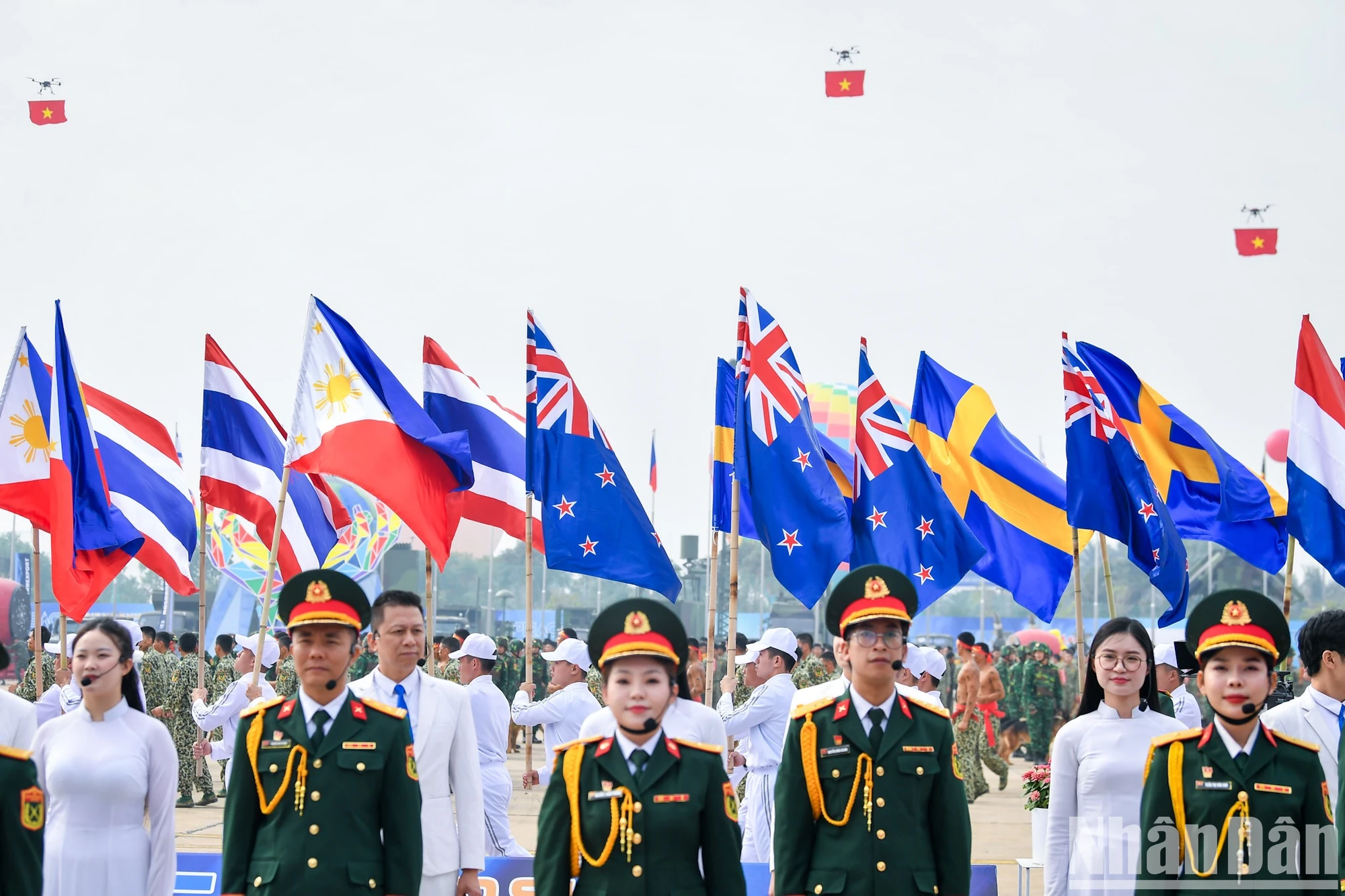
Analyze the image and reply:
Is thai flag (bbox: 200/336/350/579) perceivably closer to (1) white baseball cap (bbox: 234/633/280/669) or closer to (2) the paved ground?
(1) white baseball cap (bbox: 234/633/280/669)

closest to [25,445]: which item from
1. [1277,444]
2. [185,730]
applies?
[185,730]

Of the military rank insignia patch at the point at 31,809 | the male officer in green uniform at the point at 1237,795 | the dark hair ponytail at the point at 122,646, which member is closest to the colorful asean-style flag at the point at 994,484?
the male officer in green uniform at the point at 1237,795

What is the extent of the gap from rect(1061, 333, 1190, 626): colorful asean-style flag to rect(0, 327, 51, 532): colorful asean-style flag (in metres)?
7.62

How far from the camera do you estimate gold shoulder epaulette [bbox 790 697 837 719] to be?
5328 millimetres

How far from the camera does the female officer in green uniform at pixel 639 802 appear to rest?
474 cm

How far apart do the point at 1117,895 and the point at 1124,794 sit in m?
0.48

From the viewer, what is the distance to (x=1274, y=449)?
30.9 metres

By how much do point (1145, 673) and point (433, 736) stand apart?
3.12 meters

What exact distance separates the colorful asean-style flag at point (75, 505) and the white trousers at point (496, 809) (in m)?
3.10

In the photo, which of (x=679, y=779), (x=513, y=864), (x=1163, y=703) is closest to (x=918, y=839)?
(x=679, y=779)

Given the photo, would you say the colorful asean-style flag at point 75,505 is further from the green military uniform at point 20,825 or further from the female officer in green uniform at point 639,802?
the female officer in green uniform at point 639,802

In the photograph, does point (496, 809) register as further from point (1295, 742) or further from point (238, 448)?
point (1295, 742)

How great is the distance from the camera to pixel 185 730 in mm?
17969

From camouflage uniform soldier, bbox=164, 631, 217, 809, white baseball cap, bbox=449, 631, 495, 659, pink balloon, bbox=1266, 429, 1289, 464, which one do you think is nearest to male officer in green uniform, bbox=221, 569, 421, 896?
white baseball cap, bbox=449, 631, 495, 659
